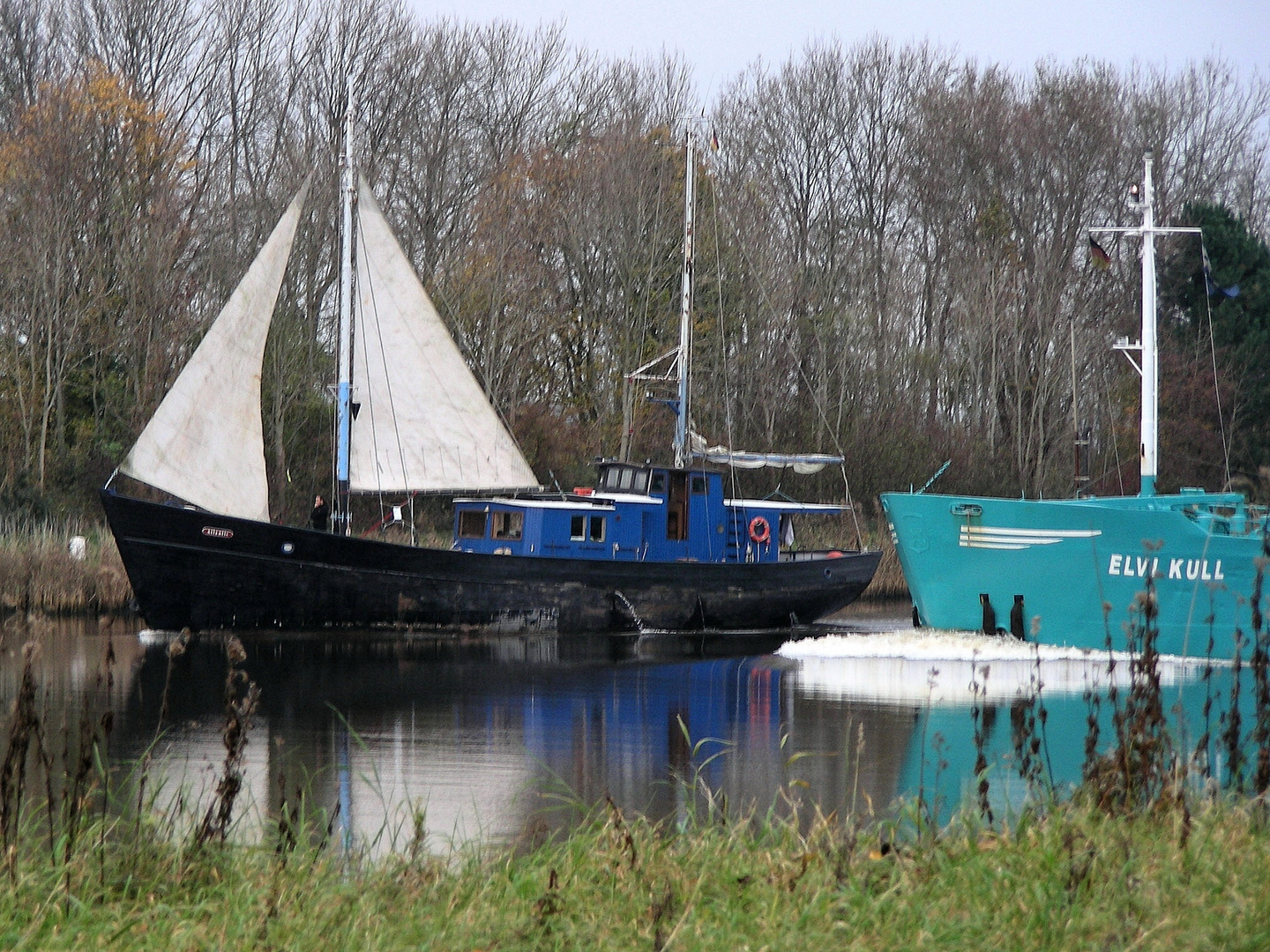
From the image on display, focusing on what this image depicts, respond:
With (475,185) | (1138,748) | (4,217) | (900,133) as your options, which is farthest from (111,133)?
(1138,748)

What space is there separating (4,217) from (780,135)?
65.6ft

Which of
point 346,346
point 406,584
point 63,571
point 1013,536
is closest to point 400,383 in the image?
point 346,346

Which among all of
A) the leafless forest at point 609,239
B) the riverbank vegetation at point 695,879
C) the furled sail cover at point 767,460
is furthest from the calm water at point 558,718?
the leafless forest at point 609,239

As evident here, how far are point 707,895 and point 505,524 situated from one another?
17.6 m

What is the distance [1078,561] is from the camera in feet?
60.2

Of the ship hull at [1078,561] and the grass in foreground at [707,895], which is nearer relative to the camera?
the grass in foreground at [707,895]

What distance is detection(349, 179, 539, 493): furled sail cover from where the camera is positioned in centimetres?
2225

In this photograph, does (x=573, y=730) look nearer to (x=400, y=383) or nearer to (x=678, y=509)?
(x=400, y=383)

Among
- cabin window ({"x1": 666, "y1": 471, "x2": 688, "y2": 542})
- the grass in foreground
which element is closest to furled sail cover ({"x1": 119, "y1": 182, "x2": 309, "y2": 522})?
cabin window ({"x1": 666, "y1": 471, "x2": 688, "y2": 542})

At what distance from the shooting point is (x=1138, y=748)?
6395 millimetres

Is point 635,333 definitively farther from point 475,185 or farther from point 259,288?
point 259,288

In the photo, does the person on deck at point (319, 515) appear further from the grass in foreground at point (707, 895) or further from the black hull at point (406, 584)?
the grass in foreground at point (707, 895)

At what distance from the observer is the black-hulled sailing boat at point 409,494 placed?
67.4 feet

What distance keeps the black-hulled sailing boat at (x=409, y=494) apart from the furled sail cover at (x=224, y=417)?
0.03m
